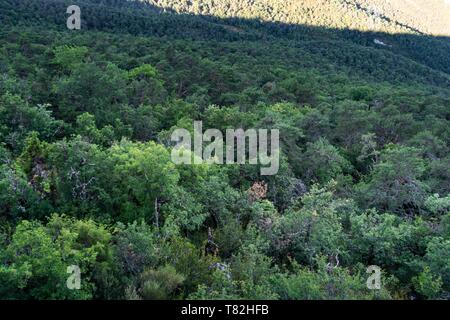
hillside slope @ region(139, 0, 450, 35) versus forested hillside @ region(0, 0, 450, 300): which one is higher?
hillside slope @ region(139, 0, 450, 35)

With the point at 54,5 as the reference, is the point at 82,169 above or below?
below

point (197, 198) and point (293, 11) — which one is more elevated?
point (293, 11)

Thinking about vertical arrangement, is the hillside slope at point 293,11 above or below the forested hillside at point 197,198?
above

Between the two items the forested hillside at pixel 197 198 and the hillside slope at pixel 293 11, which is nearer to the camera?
the forested hillside at pixel 197 198

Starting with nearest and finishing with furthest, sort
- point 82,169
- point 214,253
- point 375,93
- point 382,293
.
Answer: point 382,293 → point 214,253 → point 82,169 → point 375,93

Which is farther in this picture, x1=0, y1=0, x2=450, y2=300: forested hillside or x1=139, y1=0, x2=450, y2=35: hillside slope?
x1=139, y1=0, x2=450, y2=35: hillside slope

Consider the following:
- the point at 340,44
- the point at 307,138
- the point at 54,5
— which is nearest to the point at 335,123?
the point at 307,138

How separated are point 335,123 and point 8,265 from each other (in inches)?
1146

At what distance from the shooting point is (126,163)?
16.4 meters

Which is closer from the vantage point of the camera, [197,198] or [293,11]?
[197,198]

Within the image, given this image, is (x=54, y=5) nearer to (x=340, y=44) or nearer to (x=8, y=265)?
(x=340, y=44)

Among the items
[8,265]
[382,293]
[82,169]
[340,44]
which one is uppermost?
[340,44]
